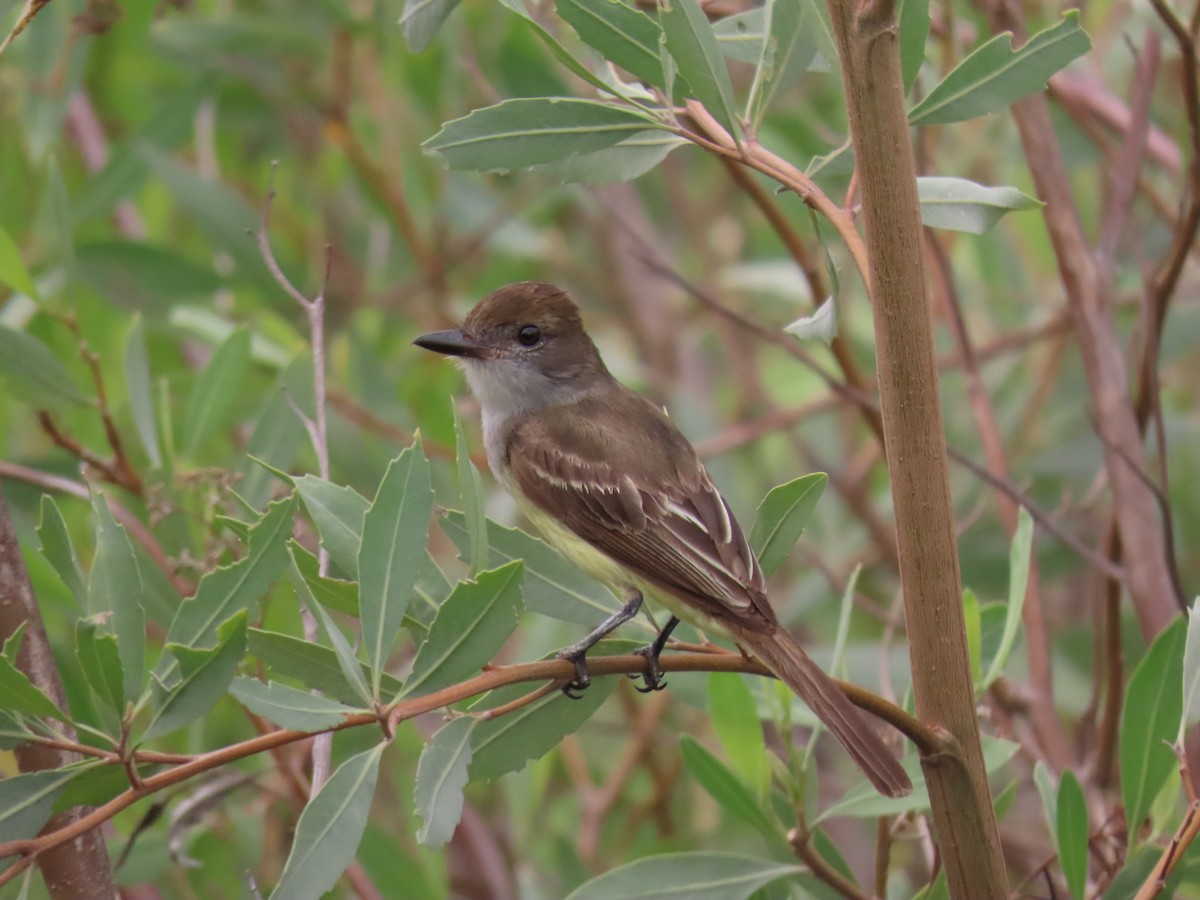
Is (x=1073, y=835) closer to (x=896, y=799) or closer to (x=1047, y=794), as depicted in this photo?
(x=1047, y=794)

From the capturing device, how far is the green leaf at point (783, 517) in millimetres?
2119

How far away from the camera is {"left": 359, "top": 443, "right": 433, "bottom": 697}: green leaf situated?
1.82m

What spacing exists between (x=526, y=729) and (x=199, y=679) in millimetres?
508

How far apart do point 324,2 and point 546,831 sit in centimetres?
249

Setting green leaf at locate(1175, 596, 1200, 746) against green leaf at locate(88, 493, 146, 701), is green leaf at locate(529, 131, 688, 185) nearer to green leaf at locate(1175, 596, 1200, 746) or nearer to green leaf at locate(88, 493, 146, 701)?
green leaf at locate(88, 493, 146, 701)

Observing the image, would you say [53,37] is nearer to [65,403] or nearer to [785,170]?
[65,403]

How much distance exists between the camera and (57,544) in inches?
74.3

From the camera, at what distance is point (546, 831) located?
4340 mm

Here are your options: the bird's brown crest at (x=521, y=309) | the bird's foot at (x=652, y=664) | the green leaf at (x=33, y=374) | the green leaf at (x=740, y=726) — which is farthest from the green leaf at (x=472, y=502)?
the bird's brown crest at (x=521, y=309)

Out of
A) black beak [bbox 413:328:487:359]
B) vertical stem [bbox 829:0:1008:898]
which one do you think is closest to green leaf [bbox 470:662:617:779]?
vertical stem [bbox 829:0:1008:898]

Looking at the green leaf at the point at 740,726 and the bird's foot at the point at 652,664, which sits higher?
the bird's foot at the point at 652,664

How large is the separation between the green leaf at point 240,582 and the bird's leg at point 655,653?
484 mm

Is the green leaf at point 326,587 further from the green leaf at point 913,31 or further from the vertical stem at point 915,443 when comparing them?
the green leaf at point 913,31

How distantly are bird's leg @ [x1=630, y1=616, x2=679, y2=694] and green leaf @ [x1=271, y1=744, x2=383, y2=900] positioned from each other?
37 centimetres
